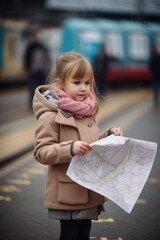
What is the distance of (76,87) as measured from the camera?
337 centimetres

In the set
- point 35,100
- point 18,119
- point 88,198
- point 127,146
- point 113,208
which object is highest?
point 35,100

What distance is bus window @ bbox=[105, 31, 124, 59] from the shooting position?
83.9ft

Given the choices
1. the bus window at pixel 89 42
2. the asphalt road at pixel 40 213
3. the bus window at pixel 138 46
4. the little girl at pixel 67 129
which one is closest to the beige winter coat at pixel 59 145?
the little girl at pixel 67 129

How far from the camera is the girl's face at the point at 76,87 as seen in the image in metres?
3.37

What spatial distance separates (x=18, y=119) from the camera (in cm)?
1321

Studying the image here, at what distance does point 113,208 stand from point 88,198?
2349 millimetres

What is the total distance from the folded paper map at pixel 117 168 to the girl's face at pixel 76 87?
12.0 inches

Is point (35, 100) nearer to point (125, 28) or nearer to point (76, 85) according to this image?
point (76, 85)

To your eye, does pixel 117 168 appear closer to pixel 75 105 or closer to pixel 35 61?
pixel 75 105

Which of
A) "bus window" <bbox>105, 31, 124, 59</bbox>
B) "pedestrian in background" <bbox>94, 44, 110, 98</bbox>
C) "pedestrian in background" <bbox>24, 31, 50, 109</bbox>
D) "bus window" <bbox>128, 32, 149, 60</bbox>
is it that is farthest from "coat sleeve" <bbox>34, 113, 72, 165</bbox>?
"bus window" <bbox>128, 32, 149, 60</bbox>


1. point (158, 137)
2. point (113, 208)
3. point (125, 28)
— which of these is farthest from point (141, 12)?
point (113, 208)

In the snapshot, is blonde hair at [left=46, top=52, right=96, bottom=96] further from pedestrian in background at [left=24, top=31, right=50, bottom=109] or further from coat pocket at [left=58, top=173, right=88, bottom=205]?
pedestrian in background at [left=24, top=31, right=50, bottom=109]

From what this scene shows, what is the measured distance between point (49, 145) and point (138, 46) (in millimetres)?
23930

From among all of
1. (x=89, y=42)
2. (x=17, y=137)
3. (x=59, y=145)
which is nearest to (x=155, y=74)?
(x=89, y=42)
